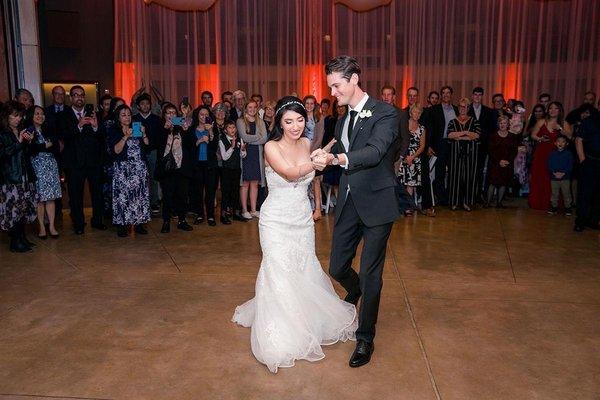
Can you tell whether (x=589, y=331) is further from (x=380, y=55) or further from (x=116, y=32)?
(x=116, y=32)

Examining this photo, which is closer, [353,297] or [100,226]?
[353,297]

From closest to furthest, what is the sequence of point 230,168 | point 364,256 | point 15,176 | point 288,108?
point 364,256 → point 288,108 → point 15,176 → point 230,168

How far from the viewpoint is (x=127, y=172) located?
19.1 ft

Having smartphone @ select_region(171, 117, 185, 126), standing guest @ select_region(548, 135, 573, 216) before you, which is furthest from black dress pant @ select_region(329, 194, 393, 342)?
standing guest @ select_region(548, 135, 573, 216)

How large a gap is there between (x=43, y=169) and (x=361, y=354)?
4.39 metres

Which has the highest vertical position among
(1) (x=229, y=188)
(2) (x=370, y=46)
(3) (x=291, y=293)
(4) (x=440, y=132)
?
(2) (x=370, y=46)

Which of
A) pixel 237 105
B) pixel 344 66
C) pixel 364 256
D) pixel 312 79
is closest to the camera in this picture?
pixel 344 66

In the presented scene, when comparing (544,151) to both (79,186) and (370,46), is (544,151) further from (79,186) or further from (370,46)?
(79,186)

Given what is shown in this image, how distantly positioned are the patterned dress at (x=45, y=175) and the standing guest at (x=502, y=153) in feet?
18.8

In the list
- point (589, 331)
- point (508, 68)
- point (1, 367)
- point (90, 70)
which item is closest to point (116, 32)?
point (90, 70)

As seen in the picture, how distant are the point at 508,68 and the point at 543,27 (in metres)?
1.05

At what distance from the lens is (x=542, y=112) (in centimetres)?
801

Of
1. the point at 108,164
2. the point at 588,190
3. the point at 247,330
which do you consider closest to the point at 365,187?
the point at 247,330

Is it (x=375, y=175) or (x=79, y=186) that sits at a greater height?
(x=375, y=175)
